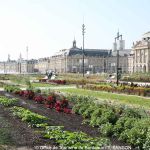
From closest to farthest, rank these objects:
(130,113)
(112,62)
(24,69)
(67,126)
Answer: (67,126) < (130,113) < (112,62) < (24,69)

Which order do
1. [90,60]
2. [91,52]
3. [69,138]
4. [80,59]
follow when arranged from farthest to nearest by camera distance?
[91,52] → [90,60] → [80,59] → [69,138]

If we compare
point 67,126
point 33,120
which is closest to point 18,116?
point 33,120

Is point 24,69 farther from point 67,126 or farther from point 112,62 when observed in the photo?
point 67,126

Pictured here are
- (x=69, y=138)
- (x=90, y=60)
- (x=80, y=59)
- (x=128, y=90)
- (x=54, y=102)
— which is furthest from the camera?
(x=90, y=60)

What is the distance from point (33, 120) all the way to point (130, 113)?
3504 millimetres

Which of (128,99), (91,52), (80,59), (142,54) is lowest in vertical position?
(128,99)

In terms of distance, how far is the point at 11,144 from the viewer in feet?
32.4

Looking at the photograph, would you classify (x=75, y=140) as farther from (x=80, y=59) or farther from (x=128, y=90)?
(x=80, y=59)

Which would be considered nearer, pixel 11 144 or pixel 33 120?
pixel 11 144

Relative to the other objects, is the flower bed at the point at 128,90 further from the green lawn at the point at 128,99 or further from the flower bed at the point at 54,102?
the flower bed at the point at 54,102

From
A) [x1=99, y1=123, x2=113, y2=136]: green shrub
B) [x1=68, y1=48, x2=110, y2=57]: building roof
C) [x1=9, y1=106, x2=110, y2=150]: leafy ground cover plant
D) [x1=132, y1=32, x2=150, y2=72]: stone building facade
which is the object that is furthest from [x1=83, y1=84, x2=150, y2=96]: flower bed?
[x1=68, y1=48, x2=110, y2=57]: building roof

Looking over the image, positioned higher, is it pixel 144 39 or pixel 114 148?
pixel 144 39

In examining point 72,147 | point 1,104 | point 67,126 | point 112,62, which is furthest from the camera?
point 112,62

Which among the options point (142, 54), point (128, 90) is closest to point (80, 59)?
point (142, 54)
